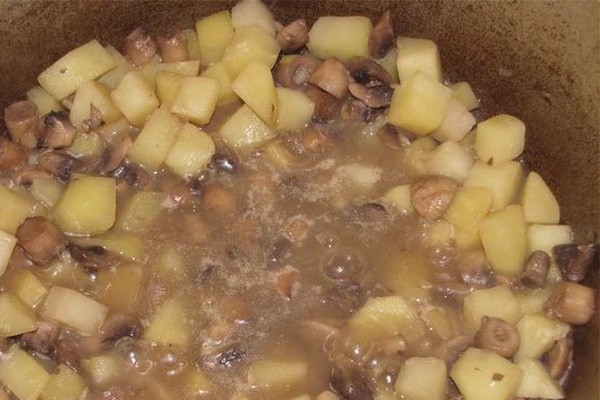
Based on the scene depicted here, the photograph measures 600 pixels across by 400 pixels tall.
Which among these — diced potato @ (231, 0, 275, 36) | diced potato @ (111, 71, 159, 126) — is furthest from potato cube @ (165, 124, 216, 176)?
diced potato @ (231, 0, 275, 36)

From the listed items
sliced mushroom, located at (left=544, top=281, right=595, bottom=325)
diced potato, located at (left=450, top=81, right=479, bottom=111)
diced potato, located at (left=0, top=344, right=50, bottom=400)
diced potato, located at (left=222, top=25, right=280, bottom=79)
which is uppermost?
diced potato, located at (left=222, top=25, right=280, bottom=79)

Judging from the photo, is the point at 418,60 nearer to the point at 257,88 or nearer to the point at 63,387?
the point at 257,88

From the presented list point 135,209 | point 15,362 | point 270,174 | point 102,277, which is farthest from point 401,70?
point 15,362

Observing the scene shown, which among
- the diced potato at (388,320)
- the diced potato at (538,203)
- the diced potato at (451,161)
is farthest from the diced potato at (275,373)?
the diced potato at (538,203)

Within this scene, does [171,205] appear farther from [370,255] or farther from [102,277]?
[370,255]

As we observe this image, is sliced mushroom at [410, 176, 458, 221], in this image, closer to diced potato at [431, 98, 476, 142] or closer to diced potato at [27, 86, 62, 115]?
diced potato at [431, 98, 476, 142]
